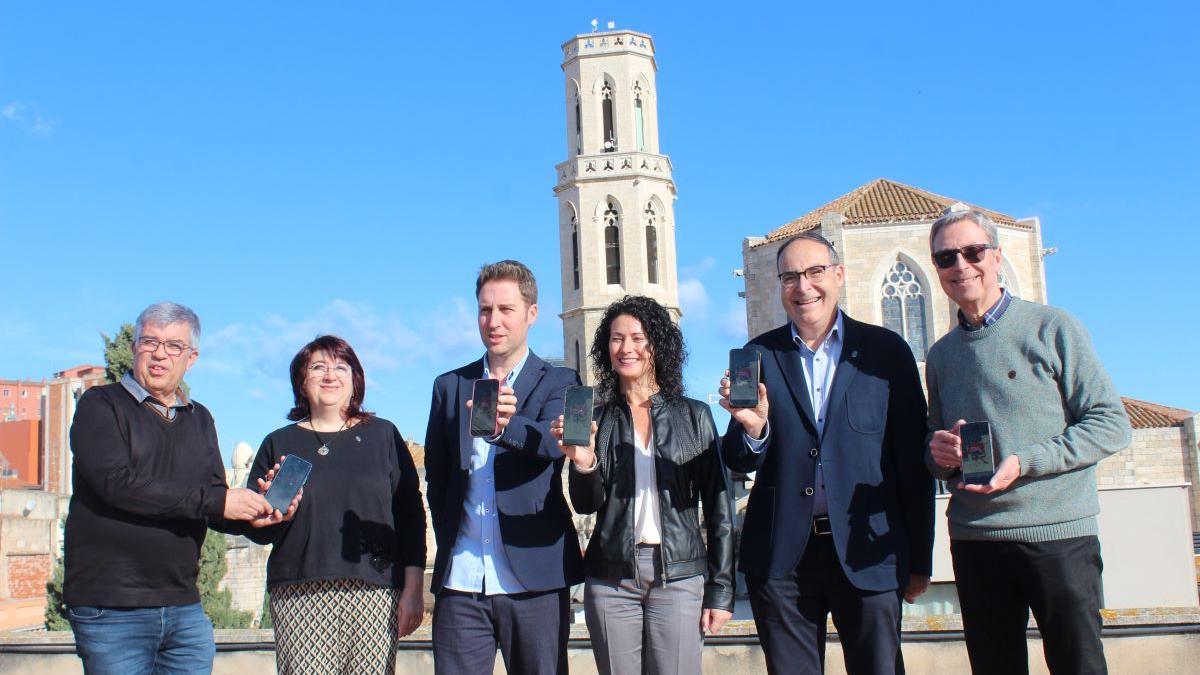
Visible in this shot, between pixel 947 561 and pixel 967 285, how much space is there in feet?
14.8

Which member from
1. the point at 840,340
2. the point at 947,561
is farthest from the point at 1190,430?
the point at 840,340

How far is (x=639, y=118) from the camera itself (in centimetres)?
4772

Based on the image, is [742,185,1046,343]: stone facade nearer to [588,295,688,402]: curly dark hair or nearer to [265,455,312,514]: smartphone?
[588,295,688,402]: curly dark hair

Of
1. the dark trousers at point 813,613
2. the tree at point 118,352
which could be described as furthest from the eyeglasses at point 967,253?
the tree at point 118,352

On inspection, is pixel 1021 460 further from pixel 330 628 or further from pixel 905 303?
pixel 905 303

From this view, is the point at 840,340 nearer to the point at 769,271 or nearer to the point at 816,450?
the point at 816,450

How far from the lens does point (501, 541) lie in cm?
514

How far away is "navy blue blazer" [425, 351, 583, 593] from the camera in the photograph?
5.09 m

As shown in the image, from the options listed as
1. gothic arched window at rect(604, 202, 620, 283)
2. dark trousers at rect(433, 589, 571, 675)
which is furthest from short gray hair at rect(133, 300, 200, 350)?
gothic arched window at rect(604, 202, 620, 283)

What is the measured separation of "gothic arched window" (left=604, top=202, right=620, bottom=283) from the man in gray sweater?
41819 mm

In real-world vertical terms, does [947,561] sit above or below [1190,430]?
below

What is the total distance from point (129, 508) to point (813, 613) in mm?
3025

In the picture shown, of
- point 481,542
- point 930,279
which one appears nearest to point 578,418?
point 481,542

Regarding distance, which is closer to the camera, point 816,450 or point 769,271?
point 816,450
